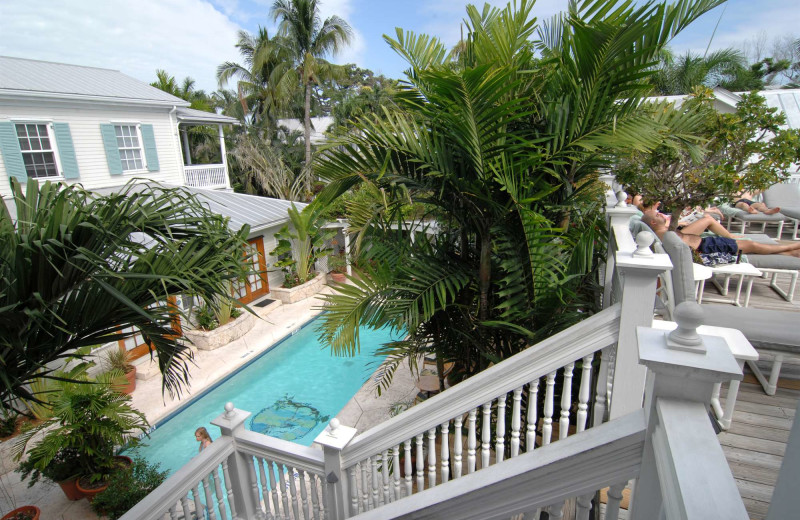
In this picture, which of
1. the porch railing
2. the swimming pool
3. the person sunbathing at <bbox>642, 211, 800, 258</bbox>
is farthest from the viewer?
the swimming pool

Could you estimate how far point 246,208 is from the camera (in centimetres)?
1207

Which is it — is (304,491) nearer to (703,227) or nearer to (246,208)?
(703,227)

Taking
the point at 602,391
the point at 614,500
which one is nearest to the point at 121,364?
the point at 602,391

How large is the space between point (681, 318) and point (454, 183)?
1.93m

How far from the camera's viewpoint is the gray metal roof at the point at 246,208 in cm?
1083

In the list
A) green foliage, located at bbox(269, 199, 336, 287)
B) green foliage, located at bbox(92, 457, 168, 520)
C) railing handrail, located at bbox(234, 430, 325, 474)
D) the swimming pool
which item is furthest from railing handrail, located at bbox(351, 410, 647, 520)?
green foliage, located at bbox(269, 199, 336, 287)

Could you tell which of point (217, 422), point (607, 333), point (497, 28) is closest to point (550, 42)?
point (497, 28)

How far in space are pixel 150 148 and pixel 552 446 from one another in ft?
45.8

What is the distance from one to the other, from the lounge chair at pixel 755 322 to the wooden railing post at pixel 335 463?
250cm

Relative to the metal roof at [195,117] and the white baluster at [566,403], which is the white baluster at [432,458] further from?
the metal roof at [195,117]

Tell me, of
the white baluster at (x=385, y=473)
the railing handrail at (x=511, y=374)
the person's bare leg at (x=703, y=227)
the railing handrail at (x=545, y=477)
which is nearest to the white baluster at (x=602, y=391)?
the railing handrail at (x=511, y=374)

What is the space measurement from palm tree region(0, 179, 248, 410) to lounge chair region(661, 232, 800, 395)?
3.06 meters

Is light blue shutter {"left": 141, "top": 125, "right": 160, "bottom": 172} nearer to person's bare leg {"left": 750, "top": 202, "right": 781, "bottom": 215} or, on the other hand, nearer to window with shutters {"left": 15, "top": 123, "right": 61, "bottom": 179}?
window with shutters {"left": 15, "top": 123, "right": 61, "bottom": 179}

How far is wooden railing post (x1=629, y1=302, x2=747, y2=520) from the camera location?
29.2 inches
